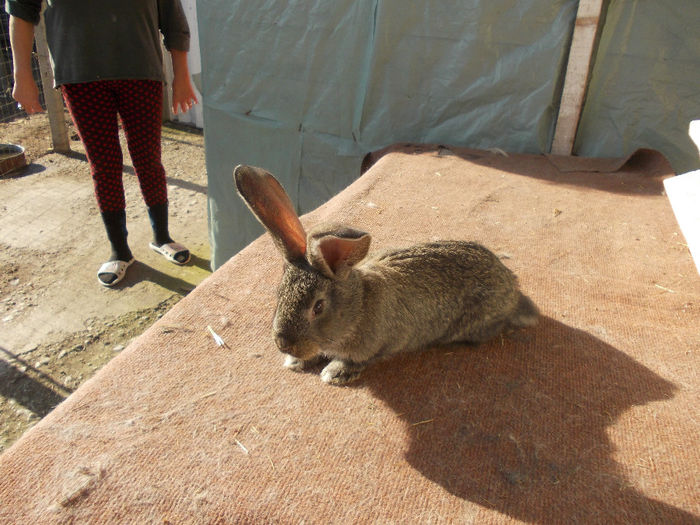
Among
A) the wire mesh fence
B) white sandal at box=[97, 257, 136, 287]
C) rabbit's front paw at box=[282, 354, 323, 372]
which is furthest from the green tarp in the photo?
the wire mesh fence

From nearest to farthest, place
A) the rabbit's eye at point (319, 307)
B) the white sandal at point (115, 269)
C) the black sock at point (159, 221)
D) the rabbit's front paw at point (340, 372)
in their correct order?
the rabbit's eye at point (319, 307), the rabbit's front paw at point (340, 372), the black sock at point (159, 221), the white sandal at point (115, 269)

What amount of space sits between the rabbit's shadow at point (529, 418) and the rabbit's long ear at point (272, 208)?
0.61 meters

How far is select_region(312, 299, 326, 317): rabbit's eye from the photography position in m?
1.84

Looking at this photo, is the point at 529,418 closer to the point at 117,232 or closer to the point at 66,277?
the point at 117,232

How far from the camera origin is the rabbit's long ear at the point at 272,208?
177cm

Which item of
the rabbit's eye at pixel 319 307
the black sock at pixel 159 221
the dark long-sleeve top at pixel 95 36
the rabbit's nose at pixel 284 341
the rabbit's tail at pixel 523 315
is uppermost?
the dark long-sleeve top at pixel 95 36

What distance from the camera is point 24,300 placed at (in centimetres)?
474

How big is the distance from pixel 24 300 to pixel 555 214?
4.78 m

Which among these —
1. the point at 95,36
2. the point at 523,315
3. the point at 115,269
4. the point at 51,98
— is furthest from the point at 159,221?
the point at 51,98

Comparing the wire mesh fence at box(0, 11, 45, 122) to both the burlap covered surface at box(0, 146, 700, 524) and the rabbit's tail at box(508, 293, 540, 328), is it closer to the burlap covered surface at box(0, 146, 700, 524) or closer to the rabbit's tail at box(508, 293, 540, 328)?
the burlap covered surface at box(0, 146, 700, 524)

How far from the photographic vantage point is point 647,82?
13.1ft

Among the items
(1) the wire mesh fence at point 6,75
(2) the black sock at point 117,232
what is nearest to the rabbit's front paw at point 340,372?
(2) the black sock at point 117,232

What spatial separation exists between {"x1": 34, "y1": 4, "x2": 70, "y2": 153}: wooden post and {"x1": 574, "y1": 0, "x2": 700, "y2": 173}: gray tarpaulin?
7.08 meters

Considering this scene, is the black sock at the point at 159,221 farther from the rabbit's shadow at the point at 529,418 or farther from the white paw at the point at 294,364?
the rabbit's shadow at the point at 529,418
